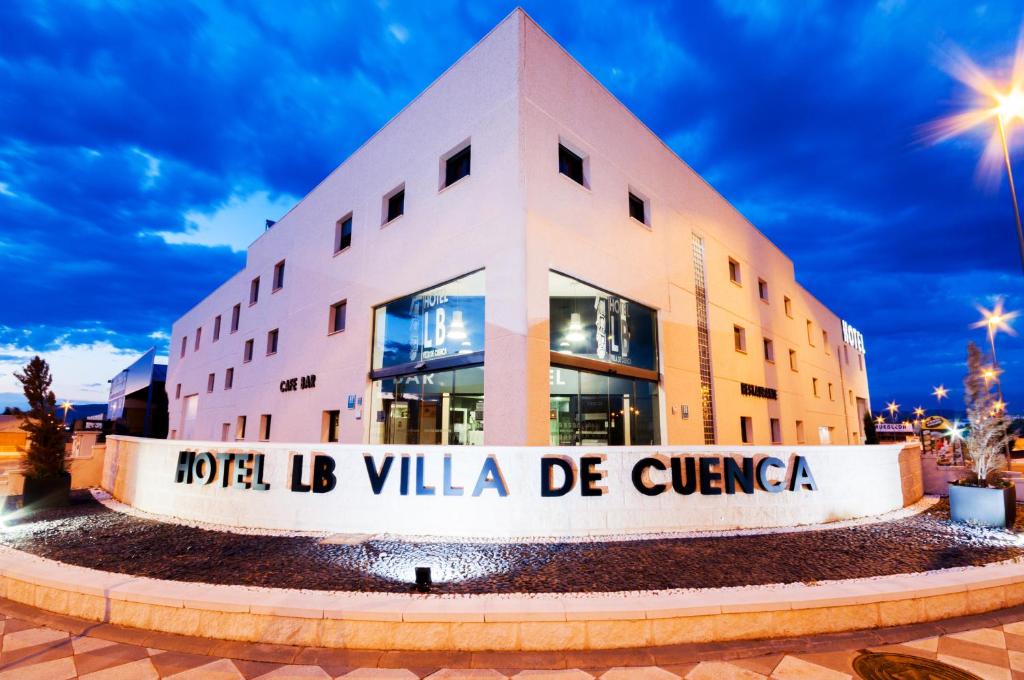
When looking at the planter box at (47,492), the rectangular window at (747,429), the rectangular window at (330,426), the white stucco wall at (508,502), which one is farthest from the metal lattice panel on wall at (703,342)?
the planter box at (47,492)

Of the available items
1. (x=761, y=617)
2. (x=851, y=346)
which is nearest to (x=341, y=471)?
(x=761, y=617)

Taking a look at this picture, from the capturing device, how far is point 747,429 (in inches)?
717

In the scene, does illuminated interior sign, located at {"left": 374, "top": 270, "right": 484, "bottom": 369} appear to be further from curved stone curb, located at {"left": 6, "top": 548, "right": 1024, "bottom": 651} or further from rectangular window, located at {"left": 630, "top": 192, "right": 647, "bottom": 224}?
curved stone curb, located at {"left": 6, "top": 548, "right": 1024, "bottom": 651}

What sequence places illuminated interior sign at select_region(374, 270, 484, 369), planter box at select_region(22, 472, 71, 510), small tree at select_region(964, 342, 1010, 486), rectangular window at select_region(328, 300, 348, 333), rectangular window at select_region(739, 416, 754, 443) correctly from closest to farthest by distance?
small tree at select_region(964, 342, 1010, 486) → planter box at select_region(22, 472, 71, 510) → illuminated interior sign at select_region(374, 270, 484, 369) → rectangular window at select_region(328, 300, 348, 333) → rectangular window at select_region(739, 416, 754, 443)

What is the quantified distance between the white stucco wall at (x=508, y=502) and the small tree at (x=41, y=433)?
4929 mm

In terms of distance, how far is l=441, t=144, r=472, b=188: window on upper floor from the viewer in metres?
12.1

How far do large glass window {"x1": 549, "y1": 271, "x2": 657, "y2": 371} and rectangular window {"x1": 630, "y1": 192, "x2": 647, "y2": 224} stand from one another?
3021mm

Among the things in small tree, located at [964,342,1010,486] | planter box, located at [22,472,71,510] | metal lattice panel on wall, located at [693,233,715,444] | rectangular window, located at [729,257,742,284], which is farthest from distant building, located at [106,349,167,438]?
small tree, located at [964,342,1010,486]

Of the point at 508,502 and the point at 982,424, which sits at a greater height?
the point at 982,424

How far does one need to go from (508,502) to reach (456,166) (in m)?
9.41

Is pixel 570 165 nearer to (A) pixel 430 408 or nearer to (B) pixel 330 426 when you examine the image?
(A) pixel 430 408

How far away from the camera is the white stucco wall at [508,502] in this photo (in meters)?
6.36

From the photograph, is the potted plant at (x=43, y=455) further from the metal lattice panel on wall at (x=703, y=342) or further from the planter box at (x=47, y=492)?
the metal lattice panel on wall at (x=703, y=342)

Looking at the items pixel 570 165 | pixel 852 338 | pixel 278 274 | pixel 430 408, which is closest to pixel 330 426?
pixel 430 408
